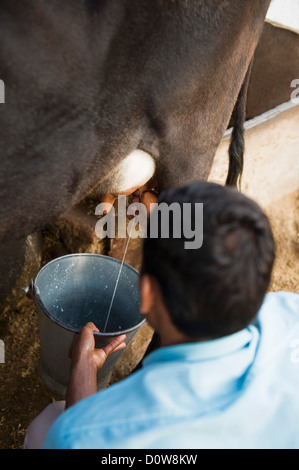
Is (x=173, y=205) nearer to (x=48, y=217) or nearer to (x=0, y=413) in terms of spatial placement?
(x=48, y=217)

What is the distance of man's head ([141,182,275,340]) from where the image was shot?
2.43 feet

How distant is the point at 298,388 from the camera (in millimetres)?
842

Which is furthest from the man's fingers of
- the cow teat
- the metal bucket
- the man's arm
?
the cow teat

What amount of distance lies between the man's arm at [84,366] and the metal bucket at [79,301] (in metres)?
0.34

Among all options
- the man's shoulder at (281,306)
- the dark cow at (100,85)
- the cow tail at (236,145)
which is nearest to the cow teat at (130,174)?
the dark cow at (100,85)

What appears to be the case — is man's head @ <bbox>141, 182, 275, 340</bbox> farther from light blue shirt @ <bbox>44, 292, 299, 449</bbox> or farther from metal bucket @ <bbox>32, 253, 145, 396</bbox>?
metal bucket @ <bbox>32, 253, 145, 396</bbox>

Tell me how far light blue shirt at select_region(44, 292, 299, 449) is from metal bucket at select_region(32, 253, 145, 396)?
0.90 metres

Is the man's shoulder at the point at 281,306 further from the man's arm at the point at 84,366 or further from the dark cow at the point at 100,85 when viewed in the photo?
the dark cow at the point at 100,85

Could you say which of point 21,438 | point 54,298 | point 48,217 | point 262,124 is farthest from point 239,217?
point 262,124

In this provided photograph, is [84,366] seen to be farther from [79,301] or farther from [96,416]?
[79,301]

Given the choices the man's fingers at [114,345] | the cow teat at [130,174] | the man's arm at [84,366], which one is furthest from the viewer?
the cow teat at [130,174]

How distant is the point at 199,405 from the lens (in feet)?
2.42

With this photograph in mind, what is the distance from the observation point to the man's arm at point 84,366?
117 centimetres

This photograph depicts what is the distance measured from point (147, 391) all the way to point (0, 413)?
56.5 inches
